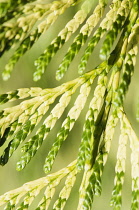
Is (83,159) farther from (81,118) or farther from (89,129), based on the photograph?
(81,118)

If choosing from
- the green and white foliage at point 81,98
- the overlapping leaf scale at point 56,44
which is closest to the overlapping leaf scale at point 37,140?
the green and white foliage at point 81,98

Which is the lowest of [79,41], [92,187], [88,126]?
[92,187]

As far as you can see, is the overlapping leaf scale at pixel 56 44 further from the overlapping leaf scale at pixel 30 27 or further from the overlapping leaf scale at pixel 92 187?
the overlapping leaf scale at pixel 92 187

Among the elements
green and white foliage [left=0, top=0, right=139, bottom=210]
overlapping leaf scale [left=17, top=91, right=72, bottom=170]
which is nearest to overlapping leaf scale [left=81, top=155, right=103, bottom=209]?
green and white foliage [left=0, top=0, right=139, bottom=210]

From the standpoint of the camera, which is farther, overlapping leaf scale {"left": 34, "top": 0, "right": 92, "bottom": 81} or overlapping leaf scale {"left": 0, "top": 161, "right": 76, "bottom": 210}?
overlapping leaf scale {"left": 0, "top": 161, "right": 76, "bottom": 210}

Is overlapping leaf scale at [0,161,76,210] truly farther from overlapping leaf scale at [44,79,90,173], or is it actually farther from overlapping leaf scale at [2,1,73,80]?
overlapping leaf scale at [2,1,73,80]

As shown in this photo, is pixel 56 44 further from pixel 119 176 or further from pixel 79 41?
pixel 119 176

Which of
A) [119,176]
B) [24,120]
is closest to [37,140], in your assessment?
[24,120]

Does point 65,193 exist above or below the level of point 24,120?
below

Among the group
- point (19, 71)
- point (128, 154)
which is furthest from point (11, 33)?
point (128, 154)
